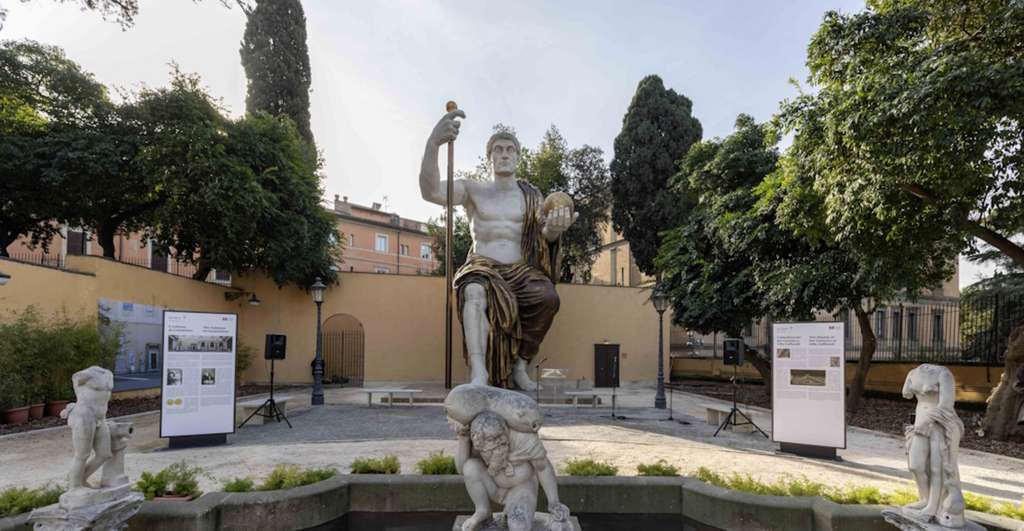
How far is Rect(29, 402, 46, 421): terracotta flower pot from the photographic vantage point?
Result: 9383 mm

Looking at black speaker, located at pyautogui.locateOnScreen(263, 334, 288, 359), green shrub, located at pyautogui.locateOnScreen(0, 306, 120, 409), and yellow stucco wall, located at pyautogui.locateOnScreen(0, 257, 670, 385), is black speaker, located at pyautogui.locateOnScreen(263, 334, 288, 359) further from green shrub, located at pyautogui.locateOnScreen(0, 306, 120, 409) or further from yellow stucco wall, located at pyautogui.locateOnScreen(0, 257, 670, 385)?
yellow stucco wall, located at pyautogui.locateOnScreen(0, 257, 670, 385)

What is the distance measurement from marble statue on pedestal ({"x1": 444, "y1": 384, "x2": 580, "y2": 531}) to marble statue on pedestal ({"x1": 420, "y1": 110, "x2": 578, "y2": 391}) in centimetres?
68

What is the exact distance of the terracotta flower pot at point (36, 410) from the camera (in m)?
9.38

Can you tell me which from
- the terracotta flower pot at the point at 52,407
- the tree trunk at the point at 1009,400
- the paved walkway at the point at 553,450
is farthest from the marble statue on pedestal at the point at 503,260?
the terracotta flower pot at the point at 52,407

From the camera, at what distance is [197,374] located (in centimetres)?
762

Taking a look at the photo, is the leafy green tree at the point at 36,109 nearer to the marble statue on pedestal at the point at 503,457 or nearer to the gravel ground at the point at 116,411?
the gravel ground at the point at 116,411

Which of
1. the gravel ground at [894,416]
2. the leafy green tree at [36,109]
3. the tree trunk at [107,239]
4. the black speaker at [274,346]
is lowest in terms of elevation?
the gravel ground at [894,416]

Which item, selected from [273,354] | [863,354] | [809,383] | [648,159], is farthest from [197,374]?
[648,159]

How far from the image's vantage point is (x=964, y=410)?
12.1m

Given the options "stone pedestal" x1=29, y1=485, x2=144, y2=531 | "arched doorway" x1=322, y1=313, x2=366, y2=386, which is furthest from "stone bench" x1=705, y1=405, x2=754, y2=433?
"arched doorway" x1=322, y1=313, x2=366, y2=386

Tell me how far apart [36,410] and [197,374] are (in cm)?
434

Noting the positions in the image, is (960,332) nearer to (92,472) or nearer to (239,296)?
(92,472)

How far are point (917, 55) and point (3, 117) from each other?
19237 mm

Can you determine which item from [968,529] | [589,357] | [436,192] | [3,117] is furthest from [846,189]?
[3,117]
